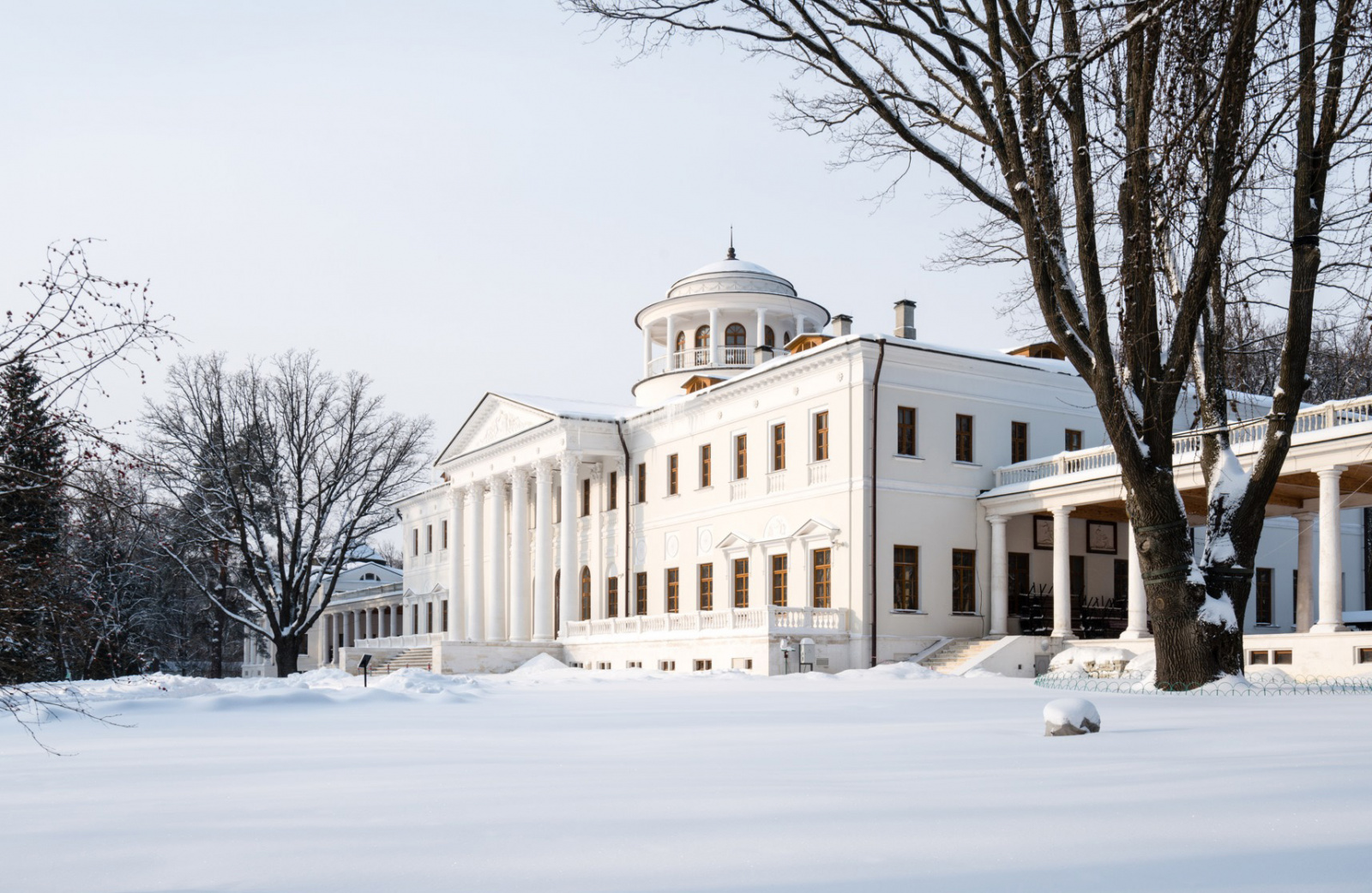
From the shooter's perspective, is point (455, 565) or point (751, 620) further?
point (455, 565)

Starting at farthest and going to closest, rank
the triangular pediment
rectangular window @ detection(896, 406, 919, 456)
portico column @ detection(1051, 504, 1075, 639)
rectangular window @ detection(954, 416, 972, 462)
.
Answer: the triangular pediment → rectangular window @ detection(954, 416, 972, 462) → rectangular window @ detection(896, 406, 919, 456) → portico column @ detection(1051, 504, 1075, 639)

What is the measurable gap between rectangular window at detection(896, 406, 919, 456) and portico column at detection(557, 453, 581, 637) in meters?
13.2

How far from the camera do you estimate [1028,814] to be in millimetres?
5078

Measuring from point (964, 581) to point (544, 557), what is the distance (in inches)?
643

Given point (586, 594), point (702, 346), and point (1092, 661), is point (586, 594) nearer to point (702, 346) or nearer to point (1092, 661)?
point (702, 346)

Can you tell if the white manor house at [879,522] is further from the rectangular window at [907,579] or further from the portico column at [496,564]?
the portico column at [496,564]

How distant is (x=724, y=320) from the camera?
4625 cm

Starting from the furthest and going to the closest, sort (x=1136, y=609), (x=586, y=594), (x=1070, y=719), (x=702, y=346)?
(x=702, y=346), (x=586, y=594), (x=1136, y=609), (x=1070, y=719)

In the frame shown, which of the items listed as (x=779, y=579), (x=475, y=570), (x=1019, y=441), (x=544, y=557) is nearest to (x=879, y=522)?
(x=779, y=579)

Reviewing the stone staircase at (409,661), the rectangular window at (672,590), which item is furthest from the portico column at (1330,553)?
the stone staircase at (409,661)

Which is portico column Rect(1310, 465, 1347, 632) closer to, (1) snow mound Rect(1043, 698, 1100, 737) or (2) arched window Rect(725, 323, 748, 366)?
(1) snow mound Rect(1043, 698, 1100, 737)

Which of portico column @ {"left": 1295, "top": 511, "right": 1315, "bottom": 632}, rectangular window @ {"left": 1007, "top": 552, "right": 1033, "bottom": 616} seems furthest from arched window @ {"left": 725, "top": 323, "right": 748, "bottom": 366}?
portico column @ {"left": 1295, "top": 511, "right": 1315, "bottom": 632}

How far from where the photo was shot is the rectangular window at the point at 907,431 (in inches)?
1287

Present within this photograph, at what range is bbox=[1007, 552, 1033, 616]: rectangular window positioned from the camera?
33.3m
